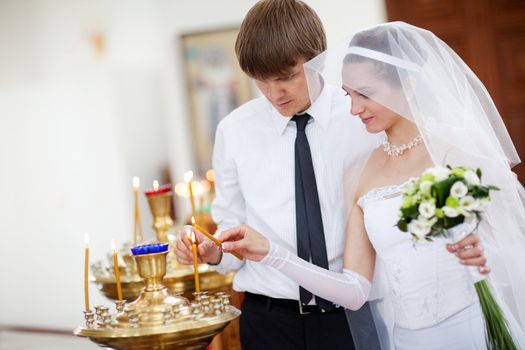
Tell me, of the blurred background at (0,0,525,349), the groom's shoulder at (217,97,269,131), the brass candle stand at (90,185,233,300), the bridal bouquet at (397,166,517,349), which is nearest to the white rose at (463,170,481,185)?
the bridal bouquet at (397,166,517,349)

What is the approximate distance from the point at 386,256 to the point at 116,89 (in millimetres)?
7445

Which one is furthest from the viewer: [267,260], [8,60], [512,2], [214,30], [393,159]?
[8,60]

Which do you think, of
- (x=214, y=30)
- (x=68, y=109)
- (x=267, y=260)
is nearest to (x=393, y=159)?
(x=267, y=260)

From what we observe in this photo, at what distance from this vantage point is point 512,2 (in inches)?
286

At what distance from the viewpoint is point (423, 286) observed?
2.73m

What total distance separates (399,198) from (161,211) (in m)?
1.05

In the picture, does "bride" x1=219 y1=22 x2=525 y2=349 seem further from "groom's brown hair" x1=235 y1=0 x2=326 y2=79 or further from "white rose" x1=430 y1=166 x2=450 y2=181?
"white rose" x1=430 y1=166 x2=450 y2=181

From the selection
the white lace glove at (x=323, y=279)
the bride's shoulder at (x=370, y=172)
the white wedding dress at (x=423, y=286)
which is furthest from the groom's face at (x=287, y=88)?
the white lace glove at (x=323, y=279)

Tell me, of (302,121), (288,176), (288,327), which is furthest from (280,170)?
(288,327)

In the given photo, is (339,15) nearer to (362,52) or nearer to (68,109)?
(68,109)

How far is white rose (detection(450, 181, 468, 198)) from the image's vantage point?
2.26m

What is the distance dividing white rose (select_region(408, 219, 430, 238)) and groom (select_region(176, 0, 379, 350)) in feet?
2.06

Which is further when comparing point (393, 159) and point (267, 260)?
point (393, 159)

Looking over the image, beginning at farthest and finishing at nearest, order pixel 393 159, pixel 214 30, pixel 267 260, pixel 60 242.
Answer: pixel 60 242 → pixel 214 30 → pixel 393 159 → pixel 267 260
